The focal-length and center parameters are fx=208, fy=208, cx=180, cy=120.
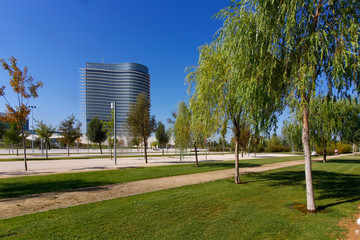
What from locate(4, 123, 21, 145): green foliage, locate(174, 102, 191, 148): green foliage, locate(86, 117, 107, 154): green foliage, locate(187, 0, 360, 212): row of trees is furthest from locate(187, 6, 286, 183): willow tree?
locate(86, 117, 107, 154): green foliage

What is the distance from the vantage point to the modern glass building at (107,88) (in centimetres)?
15993

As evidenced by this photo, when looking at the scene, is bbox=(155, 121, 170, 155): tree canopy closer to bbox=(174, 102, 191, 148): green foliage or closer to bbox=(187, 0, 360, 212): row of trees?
bbox=(174, 102, 191, 148): green foliage

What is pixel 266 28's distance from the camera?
6.25 meters

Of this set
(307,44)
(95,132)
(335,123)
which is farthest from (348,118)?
(95,132)

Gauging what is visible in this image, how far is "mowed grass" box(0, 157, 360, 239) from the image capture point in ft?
15.0

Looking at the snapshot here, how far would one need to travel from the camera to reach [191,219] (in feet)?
17.8

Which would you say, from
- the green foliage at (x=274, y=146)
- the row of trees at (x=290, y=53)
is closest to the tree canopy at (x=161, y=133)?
the green foliage at (x=274, y=146)

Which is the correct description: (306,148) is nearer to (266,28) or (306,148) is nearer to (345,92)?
(345,92)

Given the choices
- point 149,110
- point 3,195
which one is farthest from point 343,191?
point 149,110

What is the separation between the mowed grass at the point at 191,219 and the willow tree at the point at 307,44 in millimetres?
1175

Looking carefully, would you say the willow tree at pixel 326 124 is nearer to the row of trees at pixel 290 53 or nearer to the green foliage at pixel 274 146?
the row of trees at pixel 290 53

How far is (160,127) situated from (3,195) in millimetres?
35146

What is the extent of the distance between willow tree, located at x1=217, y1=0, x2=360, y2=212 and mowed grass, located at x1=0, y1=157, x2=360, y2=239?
1.18 meters

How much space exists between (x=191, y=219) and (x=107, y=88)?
170m
